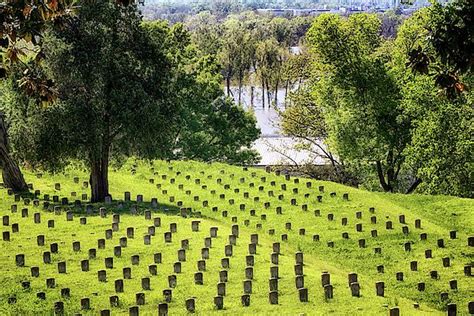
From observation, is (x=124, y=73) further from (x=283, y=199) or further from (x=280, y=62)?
(x=280, y=62)

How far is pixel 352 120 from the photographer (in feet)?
123

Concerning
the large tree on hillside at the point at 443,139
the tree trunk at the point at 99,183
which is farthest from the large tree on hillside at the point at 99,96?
the large tree on hillside at the point at 443,139

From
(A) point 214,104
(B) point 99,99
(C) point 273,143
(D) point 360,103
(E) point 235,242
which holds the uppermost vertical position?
(B) point 99,99

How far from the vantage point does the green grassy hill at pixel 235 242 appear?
16.5m

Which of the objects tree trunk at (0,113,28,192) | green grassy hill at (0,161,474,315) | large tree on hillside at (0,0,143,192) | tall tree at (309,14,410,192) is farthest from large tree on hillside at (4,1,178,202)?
large tree on hillside at (0,0,143,192)

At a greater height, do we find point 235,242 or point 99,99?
point 99,99

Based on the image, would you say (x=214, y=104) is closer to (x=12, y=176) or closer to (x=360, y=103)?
(x=360, y=103)

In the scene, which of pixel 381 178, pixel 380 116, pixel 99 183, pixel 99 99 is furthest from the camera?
pixel 381 178

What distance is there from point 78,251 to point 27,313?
4127 mm

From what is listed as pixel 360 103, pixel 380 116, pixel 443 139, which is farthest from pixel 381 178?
pixel 443 139

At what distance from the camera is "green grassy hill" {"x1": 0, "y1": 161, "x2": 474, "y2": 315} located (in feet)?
54.0

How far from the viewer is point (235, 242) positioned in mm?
20531

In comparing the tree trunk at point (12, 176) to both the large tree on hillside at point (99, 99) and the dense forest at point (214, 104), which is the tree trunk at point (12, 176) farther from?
the large tree on hillside at point (99, 99)

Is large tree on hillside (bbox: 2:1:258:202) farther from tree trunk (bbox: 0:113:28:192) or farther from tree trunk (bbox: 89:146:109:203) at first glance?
tree trunk (bbox: 0:113:28:192)
